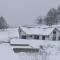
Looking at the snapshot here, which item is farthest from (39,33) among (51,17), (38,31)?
(51,17)

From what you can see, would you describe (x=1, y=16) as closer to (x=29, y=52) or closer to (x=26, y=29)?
(x=26, y=29)

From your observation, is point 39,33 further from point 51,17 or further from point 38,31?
point 51,17

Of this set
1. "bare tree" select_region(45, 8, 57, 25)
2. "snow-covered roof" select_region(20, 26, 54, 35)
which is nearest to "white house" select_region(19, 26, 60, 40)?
"snow-covered roof" select_region(20, 26, 54, 35)

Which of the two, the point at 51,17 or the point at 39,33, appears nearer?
the point at 39,33

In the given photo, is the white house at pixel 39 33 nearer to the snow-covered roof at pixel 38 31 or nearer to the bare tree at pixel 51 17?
the snow-covered roof at pixel 38 31

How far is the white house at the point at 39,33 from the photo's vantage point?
521 centimetres

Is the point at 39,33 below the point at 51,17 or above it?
below

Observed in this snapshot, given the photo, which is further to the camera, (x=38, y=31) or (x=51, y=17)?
(x=51, y=17)

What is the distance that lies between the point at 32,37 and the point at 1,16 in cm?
192

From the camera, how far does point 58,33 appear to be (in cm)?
541

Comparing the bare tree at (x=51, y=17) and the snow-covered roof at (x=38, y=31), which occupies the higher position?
the bare tree at (x=51, y=17)

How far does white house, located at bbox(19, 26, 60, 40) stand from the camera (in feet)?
17.1

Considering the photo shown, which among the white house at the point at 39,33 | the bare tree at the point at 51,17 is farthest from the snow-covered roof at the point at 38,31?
the bare tree at the point at 51,17

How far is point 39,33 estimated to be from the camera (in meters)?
5.22
